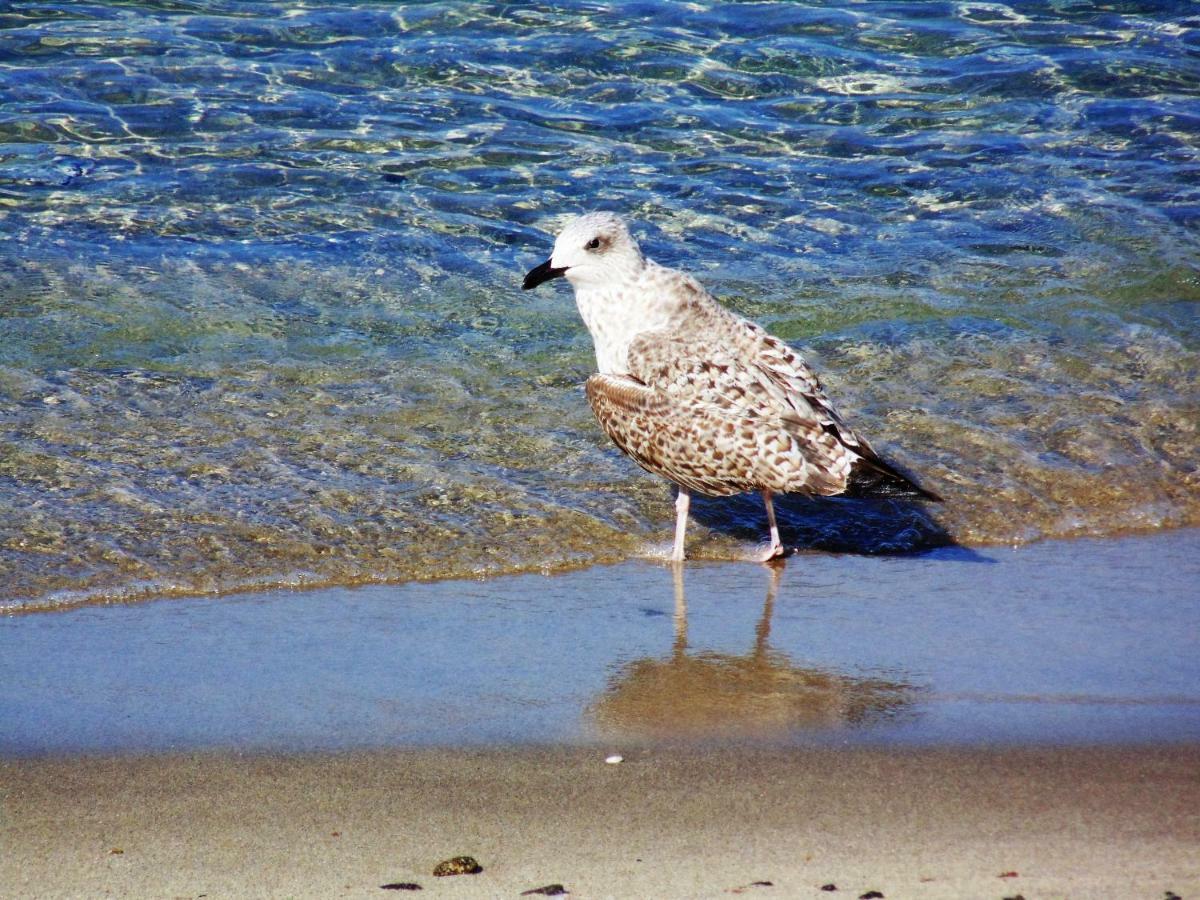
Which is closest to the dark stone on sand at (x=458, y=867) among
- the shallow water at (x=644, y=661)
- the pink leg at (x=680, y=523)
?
the shallow water at (x=644, y=661)

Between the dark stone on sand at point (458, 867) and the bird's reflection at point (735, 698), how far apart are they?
825 mm

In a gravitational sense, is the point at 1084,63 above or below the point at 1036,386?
above

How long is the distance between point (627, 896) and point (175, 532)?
2.86m

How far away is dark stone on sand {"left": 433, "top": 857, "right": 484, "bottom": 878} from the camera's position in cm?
316

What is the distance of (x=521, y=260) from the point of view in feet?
A: 29.3

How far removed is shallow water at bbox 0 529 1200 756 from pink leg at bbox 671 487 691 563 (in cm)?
13

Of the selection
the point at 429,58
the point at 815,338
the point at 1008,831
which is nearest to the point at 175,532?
the point at 1008,831

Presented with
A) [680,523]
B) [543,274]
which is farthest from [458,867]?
[543,274]

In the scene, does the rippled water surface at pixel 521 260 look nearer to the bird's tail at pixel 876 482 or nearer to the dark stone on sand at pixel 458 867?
the bird's tail at pixel 876 482

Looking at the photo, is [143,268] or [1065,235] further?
[1065,235]

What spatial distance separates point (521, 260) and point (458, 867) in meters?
6.12

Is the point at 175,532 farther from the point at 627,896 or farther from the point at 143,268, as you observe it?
the point at 143,268

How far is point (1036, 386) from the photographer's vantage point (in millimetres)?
7215

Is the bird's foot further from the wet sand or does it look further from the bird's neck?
the wet sand
